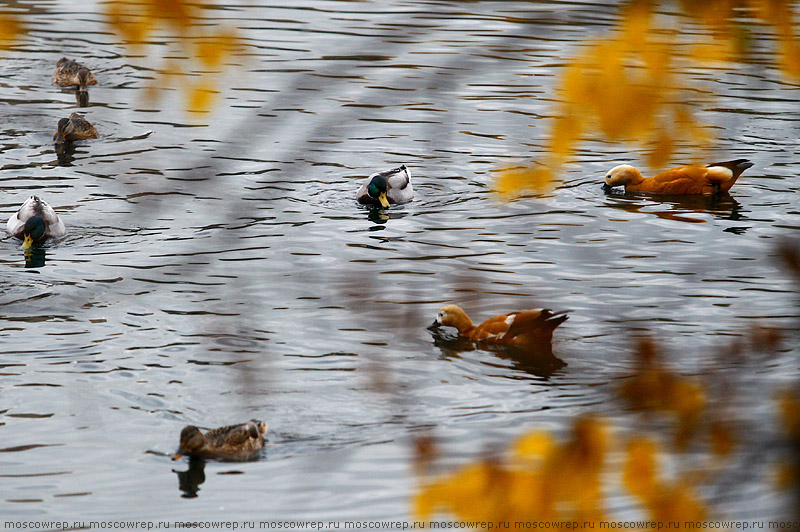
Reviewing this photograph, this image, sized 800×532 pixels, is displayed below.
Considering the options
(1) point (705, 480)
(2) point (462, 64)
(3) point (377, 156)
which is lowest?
(3) point (377, 156)

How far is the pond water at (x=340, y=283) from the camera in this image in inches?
296

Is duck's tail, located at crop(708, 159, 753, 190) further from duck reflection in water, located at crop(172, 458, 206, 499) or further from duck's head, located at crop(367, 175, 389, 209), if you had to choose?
duck reflection in water, located at crop(172, 458, 206, 499)

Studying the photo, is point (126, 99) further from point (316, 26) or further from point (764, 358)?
point (764, 358)

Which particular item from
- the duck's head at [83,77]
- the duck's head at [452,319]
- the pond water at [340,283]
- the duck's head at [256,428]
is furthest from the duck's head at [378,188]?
the duck's head at [83,77]

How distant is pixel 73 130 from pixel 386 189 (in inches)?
207

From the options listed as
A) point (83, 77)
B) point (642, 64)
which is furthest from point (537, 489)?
point (83, 77)

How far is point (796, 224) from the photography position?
1341 centimetres

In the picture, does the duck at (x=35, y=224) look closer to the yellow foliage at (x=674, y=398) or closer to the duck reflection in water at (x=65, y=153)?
the duck reflection in water at (x=65, y=153)

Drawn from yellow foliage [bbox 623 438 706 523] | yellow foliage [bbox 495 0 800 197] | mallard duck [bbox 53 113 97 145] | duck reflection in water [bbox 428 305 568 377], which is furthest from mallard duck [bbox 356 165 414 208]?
yellow foliage [bbox 623 438 706 523]

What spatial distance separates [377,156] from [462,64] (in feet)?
43.0

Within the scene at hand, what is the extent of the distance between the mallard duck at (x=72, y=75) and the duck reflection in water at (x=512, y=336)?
1155 cm

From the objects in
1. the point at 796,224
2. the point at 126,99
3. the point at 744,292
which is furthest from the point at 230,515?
the point at 126,99

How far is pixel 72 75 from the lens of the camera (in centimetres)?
1989

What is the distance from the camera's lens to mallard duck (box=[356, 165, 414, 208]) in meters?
14.3
